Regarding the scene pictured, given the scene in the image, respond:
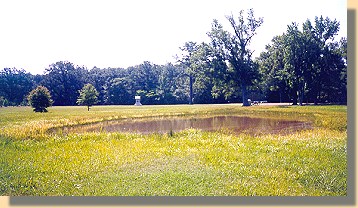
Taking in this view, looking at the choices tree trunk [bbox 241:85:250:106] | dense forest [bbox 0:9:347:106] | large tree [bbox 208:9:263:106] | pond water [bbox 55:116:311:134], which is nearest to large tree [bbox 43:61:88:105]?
dense forest [bbox 0:9:347:106]

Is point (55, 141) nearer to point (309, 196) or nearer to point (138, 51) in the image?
point (138, 51)

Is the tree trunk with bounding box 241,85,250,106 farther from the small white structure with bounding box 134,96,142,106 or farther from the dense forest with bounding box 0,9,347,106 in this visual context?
the small white structure with bounding box 134,96,142,106

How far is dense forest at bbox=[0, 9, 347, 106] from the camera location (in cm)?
424

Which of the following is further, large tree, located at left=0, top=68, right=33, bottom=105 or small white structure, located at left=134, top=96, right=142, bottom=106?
small white structure, located at left=134, top=96, right=142, bottom=106

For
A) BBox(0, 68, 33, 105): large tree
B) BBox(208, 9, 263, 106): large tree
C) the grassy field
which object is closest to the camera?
the grassy field

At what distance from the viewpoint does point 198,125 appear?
14.2ft

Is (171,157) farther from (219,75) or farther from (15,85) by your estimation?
(15,85)

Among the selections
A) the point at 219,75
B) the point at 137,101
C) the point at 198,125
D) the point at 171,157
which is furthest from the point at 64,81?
the point at 219,75

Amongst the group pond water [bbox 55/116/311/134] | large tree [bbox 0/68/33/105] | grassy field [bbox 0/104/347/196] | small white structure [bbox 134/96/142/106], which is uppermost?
large tree [bbox 0/68/33/105]

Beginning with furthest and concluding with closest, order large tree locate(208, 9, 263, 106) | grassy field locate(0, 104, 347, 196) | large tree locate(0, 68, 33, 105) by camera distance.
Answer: large tree locate(208, 9, 263, 106) < large tree locate(0, 68, 33, 105) < grassy field locate(0, 104, 347, 196)

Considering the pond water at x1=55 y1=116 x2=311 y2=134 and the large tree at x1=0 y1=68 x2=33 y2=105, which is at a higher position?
the large tree at x1=0 y1=68 x2=33 y2=105

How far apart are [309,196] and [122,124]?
2446 mm

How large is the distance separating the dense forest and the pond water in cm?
27

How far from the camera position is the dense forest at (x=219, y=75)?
13.9 feet
